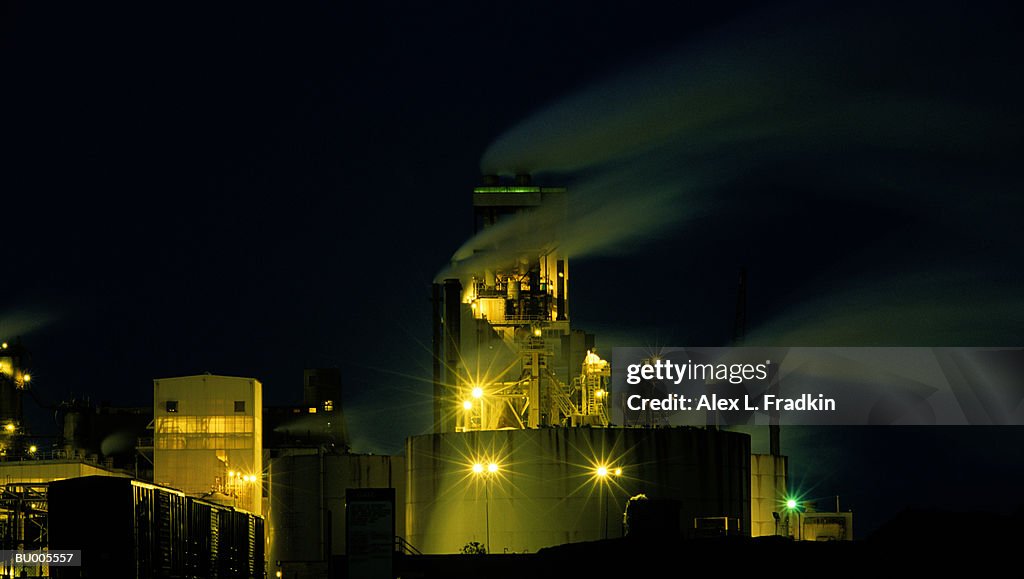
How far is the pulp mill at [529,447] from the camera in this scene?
65.6 meters

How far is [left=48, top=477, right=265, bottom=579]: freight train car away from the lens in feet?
113

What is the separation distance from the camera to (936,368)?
281 feet

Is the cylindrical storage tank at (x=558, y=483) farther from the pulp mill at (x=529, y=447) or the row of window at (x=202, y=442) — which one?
the row of window at (x=202, y=442)

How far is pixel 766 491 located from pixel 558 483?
23.9 meters

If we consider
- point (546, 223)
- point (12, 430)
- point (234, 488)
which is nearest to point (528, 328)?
point (546, 223)

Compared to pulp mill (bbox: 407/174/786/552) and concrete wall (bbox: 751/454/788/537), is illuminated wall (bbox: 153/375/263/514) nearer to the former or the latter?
pulp mill (bbox: 407/174/786/552)

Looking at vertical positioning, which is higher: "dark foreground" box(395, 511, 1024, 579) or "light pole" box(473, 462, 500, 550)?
"light pole" box(473, 462, 500, 550)

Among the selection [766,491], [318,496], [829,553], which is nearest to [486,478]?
[318,496]

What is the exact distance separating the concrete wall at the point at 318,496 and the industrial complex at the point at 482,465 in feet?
0.28

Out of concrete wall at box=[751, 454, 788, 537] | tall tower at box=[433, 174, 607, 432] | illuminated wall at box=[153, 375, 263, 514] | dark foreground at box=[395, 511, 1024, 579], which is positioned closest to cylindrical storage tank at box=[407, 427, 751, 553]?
tall tower at box=[433, 174, 607, 432]

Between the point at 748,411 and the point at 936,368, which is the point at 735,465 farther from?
the point at 936,368

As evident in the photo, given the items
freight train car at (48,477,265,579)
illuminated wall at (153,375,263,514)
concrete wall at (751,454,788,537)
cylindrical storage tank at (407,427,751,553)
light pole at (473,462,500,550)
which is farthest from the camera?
illuminated wall at (153,375,263,514)

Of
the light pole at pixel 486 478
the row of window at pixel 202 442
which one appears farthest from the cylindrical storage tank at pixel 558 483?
the row of window at pixel 202 442

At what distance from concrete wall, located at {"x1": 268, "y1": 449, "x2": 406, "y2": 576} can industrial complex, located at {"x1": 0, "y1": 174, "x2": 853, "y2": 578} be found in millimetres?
86
